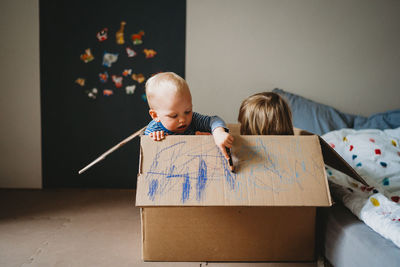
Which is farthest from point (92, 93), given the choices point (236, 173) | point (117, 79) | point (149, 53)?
point (236, 173)

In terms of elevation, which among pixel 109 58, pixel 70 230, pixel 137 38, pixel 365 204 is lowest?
pixel 70 230

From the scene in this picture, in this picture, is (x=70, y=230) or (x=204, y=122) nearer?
(x=204, y=122)

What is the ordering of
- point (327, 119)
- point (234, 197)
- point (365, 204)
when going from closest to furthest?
point (234, 197) < point (365, 204) < point (327, 119)

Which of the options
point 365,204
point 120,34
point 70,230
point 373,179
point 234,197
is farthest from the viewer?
point 120,34

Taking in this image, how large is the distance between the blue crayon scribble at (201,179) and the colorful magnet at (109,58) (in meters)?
1.55

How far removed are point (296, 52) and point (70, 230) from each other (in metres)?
2.00

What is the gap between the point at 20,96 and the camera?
92.9 inches

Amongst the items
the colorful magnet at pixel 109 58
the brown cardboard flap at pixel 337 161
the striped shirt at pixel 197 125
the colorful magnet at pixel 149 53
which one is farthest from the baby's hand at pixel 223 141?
the colorful magnet at pixel 109 58

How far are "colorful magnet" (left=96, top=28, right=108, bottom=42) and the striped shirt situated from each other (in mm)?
1301

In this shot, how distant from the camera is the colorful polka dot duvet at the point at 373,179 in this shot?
107 cm

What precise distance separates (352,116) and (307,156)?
4.45ft

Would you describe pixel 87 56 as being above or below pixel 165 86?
above

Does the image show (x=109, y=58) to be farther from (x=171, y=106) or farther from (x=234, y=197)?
(x=234, y=197)

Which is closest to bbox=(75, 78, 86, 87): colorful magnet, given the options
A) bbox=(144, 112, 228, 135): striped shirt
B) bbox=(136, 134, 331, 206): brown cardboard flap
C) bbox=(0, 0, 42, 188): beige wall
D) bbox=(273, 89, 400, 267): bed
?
bbox=(0, 0, 42, 188): beige wall
